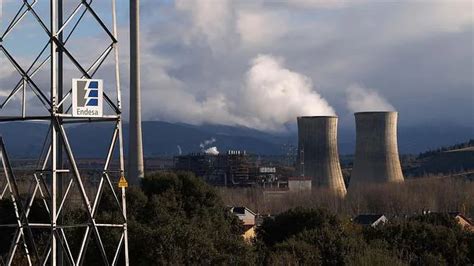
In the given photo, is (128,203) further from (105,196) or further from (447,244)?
(447,244)

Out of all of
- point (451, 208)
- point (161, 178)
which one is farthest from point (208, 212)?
point (451, 208)

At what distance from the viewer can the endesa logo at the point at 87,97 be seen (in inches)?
444

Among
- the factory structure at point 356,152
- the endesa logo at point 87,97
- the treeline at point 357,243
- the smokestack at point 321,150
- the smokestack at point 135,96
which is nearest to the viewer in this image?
the endesa logo at point 87,97

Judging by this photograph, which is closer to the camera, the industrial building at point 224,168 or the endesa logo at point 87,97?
the endesa logo at point 87,97

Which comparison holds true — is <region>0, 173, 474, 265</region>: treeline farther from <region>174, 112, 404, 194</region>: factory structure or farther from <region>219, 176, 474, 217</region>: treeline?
<region>219, 176, 474, 217</region>: treeline

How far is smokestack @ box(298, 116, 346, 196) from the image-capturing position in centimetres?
5994

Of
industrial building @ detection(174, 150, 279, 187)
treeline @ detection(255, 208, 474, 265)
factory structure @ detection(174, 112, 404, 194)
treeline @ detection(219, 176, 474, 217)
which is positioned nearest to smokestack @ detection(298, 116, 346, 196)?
factory structure @ detection(174, 112, 404, 194)

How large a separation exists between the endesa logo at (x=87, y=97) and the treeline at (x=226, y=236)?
453 centimetres

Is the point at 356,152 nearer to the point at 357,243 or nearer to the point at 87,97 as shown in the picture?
the point at 357,243

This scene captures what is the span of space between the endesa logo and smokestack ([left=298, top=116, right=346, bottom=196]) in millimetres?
48602

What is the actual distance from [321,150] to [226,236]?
37.6 m

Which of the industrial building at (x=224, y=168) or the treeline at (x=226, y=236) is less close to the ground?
the industrial building at (x=224, y=168)

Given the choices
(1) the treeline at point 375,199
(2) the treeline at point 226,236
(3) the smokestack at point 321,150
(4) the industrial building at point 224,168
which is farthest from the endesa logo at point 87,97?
(4) the industrial building at point 224,168

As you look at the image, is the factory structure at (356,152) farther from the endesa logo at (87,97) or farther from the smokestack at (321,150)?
the endesa logo at (87,97)
